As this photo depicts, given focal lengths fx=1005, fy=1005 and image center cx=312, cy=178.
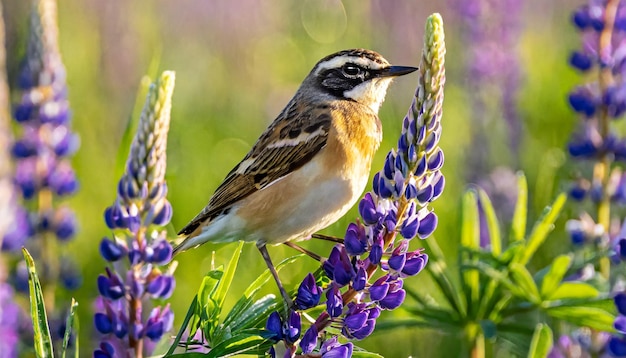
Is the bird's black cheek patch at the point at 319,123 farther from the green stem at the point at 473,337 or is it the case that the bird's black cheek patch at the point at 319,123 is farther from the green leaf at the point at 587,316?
the green leaf at the point at 587,316

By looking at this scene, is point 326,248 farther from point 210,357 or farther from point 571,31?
point 571,31

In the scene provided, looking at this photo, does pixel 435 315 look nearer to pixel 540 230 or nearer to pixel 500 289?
pixel 500 289

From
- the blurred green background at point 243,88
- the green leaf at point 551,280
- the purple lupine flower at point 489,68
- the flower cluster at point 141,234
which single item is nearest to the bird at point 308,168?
the green leaf at point 551,280

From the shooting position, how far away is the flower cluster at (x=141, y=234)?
286 cm

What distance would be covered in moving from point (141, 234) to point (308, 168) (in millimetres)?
1170

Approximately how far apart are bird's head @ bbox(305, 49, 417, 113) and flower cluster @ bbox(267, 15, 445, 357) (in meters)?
1.69

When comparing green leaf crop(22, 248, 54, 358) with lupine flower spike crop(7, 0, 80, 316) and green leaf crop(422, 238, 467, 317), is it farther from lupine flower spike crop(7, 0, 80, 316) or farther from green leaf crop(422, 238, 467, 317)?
lupine flower spike crop(7, 0, 80, 316)

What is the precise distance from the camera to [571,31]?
8.95 m

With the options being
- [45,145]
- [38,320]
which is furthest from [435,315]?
[45,145]

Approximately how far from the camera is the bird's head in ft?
14.2

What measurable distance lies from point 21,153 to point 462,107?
4826 millimetres

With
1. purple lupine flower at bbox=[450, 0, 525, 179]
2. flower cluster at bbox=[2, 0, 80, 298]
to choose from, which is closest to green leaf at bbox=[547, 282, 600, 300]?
flower cluster at bbox=[2, 0, 80, 298]

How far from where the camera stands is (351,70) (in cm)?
438

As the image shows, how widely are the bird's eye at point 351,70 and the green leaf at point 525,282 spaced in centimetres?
122
